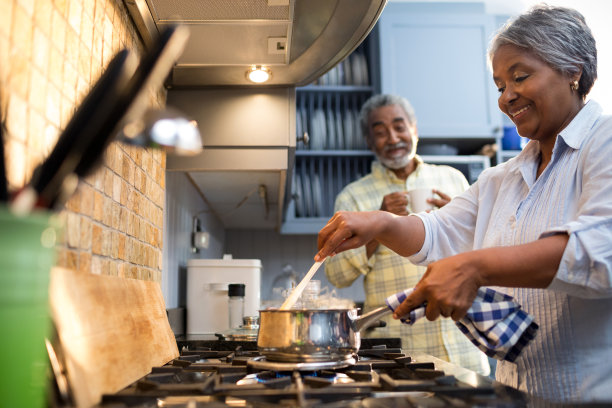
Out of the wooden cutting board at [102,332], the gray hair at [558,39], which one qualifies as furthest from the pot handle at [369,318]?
the gray hair at [558,39]

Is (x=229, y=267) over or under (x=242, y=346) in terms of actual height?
over

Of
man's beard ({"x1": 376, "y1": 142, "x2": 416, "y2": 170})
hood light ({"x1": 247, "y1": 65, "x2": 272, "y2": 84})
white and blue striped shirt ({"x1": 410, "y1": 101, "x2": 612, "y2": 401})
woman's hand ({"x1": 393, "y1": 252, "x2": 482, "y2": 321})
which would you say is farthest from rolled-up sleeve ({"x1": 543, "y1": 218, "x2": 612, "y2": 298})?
man's beard ({"x1": 376, "y1": 142, "x2": 416, "y2": 170})

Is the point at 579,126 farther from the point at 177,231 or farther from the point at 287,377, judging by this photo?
the point at 177,231

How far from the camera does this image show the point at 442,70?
2.75 metres

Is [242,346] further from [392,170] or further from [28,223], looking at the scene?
[392,170]

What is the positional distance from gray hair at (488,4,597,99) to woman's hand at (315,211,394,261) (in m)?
0.45

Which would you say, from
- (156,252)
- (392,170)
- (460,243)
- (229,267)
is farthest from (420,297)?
(392,170)

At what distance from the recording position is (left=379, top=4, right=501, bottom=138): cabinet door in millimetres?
2707

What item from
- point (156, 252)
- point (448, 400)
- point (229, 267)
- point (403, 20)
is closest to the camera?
point (448, 400)

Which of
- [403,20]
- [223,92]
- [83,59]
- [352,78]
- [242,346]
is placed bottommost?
[242,346]

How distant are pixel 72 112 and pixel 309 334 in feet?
1.52

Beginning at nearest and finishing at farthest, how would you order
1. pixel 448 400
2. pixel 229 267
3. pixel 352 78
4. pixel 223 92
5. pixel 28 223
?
pixel 28 223 < pixel 448 400 < pixel 223 92 < pixel 229 267 < pixel 352 78

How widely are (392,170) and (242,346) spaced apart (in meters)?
1.18

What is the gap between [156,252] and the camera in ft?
4.12
